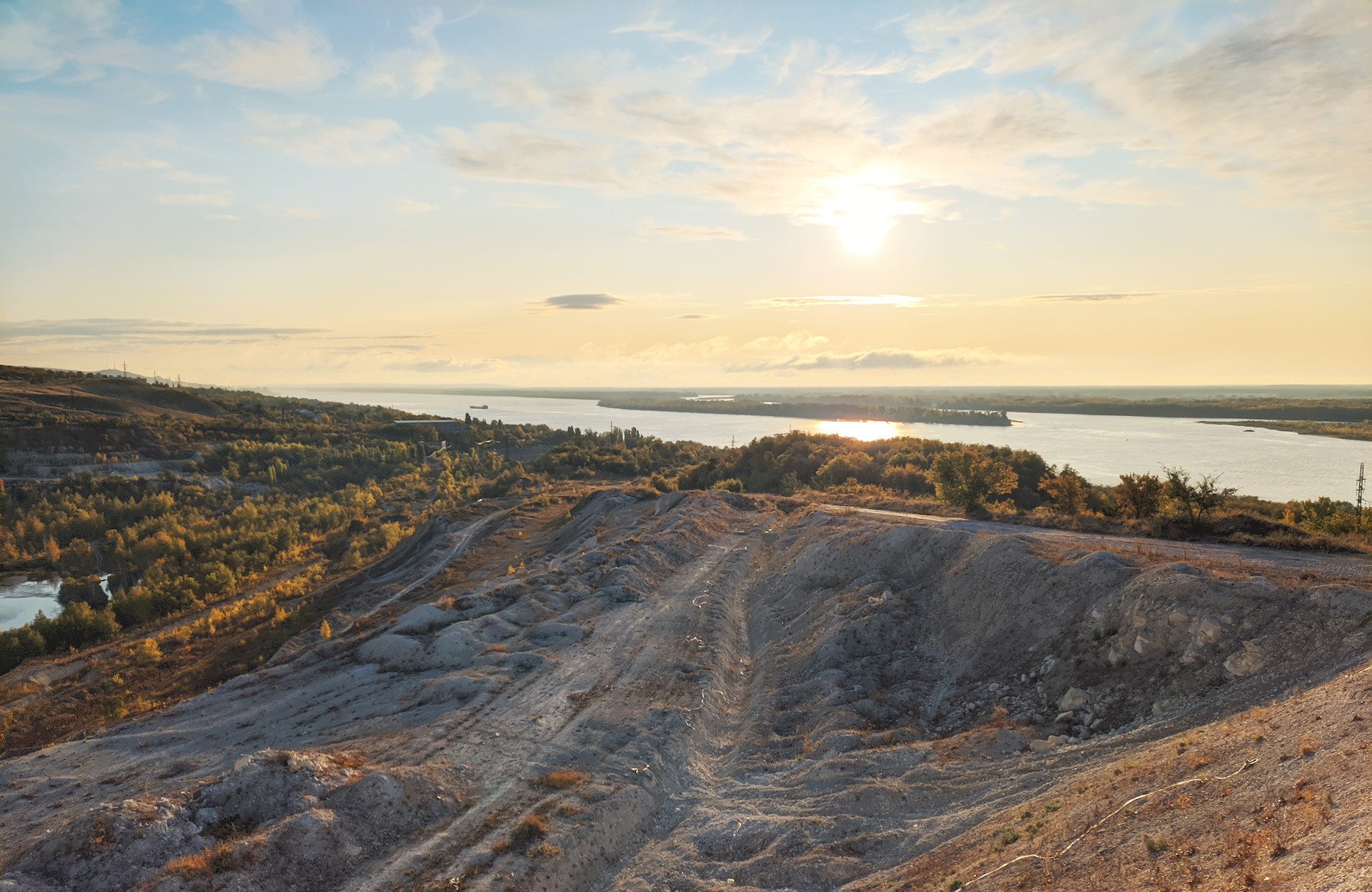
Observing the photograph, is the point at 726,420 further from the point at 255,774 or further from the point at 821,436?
the point at 255,774

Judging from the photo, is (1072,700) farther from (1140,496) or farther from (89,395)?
(89,395)

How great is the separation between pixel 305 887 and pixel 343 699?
6.75m

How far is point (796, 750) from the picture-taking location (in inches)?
499

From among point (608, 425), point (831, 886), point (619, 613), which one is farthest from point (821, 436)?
point (608, 425)

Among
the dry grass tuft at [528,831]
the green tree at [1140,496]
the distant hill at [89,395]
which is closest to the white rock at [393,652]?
the dry grass tuft at [528,831]

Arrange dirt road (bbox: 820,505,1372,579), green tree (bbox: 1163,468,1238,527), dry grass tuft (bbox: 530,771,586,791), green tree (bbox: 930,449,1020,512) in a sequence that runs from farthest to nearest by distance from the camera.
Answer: green tree (bbox: 930,449,1020,512) → green tree (bbox: 1163,468,1238,527) → dirt road (bbox: 820,505,1372,579) → dry grass tuft (bbox: 530,771,586,791)

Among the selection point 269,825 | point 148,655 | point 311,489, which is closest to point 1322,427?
point 269,825

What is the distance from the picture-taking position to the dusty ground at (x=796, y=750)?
24.4 ft

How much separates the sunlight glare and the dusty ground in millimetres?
102800

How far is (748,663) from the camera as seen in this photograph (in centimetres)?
1791

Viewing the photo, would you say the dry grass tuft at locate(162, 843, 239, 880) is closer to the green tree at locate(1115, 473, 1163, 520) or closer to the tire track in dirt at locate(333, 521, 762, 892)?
the tire track in dirt at locate(333, 521, 762, 892)

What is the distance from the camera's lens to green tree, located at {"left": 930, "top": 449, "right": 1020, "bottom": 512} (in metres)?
28.1

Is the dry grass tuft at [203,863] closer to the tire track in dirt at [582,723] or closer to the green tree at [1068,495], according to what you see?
the tire track in dirt at [582,723]

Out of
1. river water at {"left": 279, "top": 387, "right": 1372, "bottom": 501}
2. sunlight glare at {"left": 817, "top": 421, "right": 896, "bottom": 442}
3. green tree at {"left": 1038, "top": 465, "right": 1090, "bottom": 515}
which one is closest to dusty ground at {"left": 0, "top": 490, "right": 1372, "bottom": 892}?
green tree at {"left": 1038, "top": 465, "right": 1090, "bottom": 515}
